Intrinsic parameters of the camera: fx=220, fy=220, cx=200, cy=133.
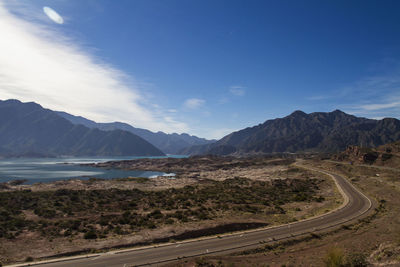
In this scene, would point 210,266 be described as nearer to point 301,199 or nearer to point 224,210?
point 224,210

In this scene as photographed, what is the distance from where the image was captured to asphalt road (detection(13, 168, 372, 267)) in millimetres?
20094

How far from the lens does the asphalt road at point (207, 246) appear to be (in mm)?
20094

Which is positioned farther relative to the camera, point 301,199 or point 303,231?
point 301,199

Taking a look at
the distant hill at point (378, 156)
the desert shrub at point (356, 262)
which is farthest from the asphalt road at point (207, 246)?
the distant hill at point (378, 156)

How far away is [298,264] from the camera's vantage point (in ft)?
62.9

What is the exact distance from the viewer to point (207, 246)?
2377cm

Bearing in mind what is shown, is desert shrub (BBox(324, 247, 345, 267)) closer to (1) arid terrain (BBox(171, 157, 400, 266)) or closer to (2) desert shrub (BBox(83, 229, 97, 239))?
(1) arid terrain (BBox(171, 157, 400, 266))

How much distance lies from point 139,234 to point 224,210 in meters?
16.4

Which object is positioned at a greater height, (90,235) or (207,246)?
(90,235)

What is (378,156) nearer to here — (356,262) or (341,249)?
(341,249)

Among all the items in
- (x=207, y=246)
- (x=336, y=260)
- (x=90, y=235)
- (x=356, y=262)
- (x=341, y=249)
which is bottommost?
(x=207, y=246)

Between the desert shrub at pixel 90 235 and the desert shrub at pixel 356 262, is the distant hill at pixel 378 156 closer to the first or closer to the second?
the desert shrub at pixel 356 262

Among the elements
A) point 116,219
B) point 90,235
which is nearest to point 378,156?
point 116,219

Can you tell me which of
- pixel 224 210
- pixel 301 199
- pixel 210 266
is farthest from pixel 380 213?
pixel 210 266
